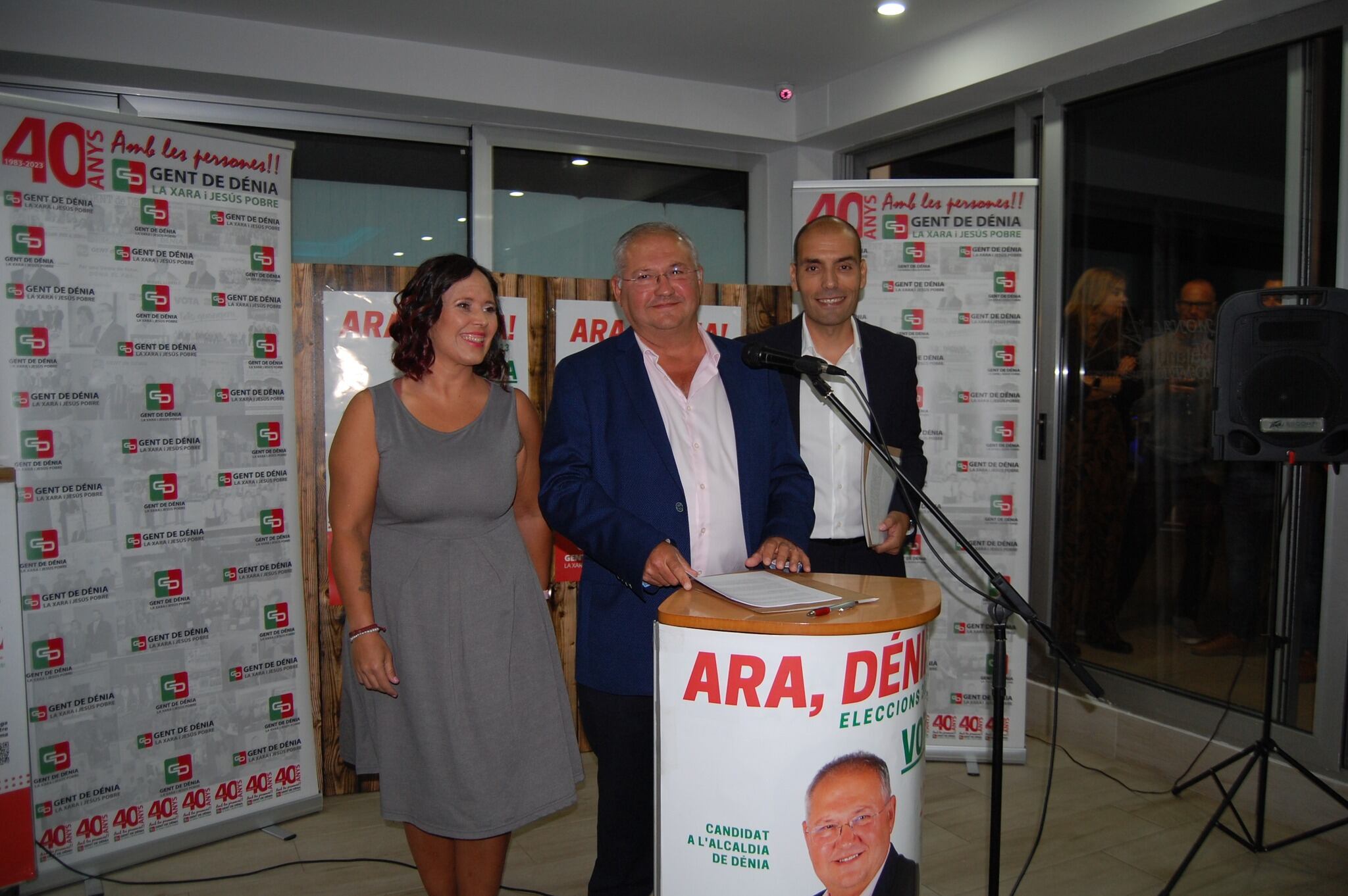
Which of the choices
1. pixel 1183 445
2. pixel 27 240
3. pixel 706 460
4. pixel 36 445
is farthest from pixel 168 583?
pixel 1183 445

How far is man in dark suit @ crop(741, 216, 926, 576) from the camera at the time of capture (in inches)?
106

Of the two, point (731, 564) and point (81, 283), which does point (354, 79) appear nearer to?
point (81, 283)

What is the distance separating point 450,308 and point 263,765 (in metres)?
2.00

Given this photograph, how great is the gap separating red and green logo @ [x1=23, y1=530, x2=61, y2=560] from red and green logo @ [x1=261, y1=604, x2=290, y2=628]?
639 mm

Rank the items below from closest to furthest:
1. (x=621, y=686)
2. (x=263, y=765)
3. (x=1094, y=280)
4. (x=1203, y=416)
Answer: (x=621, y=686) → (x=263, y=765) → (x=1203, y=416) → (x=1094, y=280)

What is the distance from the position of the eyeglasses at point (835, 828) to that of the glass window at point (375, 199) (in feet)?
12.9

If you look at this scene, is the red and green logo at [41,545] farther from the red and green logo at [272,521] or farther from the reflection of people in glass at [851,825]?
the reflection of people in glass at [851,825]

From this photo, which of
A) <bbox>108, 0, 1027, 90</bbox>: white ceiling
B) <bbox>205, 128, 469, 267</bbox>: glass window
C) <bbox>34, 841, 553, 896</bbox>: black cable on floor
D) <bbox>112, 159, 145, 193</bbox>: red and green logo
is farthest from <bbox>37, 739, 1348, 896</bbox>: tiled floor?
<bbox>108, 0, 1027, 90</bbox>: white ceiling

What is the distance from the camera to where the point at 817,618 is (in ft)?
4.81

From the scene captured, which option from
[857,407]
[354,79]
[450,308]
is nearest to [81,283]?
[450,308]

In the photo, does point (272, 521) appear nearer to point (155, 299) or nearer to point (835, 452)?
point (155, 299)

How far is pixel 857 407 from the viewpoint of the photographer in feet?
9.13

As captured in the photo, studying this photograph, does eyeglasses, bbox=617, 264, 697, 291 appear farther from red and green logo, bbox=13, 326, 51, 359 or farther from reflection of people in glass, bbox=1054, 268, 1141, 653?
reflection of people in glass, bbox=1054, 268, 1141, 653

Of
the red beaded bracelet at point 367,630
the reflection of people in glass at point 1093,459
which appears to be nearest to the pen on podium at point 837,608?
the red beaded bracelet at point 367,630
